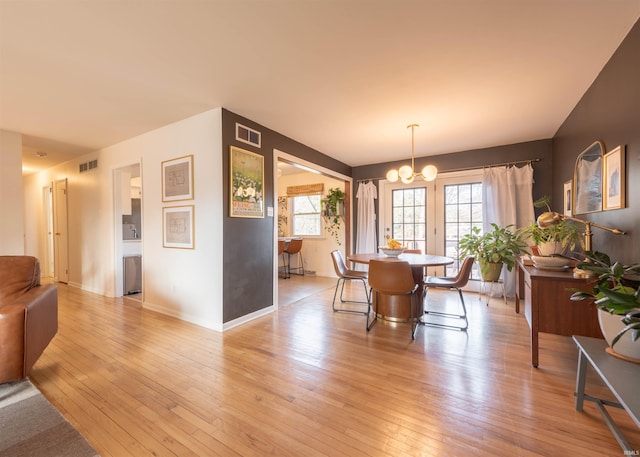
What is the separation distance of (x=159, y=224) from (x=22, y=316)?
6.36 feet

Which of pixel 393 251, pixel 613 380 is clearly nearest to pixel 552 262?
pixel 613 380

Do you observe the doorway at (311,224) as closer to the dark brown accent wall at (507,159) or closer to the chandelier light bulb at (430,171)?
the dark brown accent wall at (507,159)

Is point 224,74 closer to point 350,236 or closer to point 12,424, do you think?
point 12,424

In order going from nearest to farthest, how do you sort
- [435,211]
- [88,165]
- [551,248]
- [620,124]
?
1. [620,124]
2. [551,248]
3. [88,165]
4. [435,211]

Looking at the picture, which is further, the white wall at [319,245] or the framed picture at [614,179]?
the white wall at [319,245]

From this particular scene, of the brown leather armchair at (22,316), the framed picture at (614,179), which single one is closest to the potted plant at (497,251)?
the framed picture at (614,179)

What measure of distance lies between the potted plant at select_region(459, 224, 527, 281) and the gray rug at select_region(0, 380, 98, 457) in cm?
414

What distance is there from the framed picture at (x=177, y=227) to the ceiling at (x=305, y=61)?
1.11m

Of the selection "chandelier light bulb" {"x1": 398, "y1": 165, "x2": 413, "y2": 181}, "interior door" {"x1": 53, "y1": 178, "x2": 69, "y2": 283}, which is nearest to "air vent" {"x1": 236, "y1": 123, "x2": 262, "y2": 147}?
"chandelier light bulb" {"x1": 398, "y1": 165, "x2": 413, "y2": 181}

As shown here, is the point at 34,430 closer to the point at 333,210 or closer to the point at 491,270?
the point at 491,270

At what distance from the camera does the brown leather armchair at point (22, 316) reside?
175cm

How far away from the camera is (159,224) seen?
3596 mm

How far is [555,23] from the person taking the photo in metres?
1.76

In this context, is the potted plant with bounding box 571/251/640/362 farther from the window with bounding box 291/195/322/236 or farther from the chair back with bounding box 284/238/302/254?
the window with bounding box 291/195/322/236
